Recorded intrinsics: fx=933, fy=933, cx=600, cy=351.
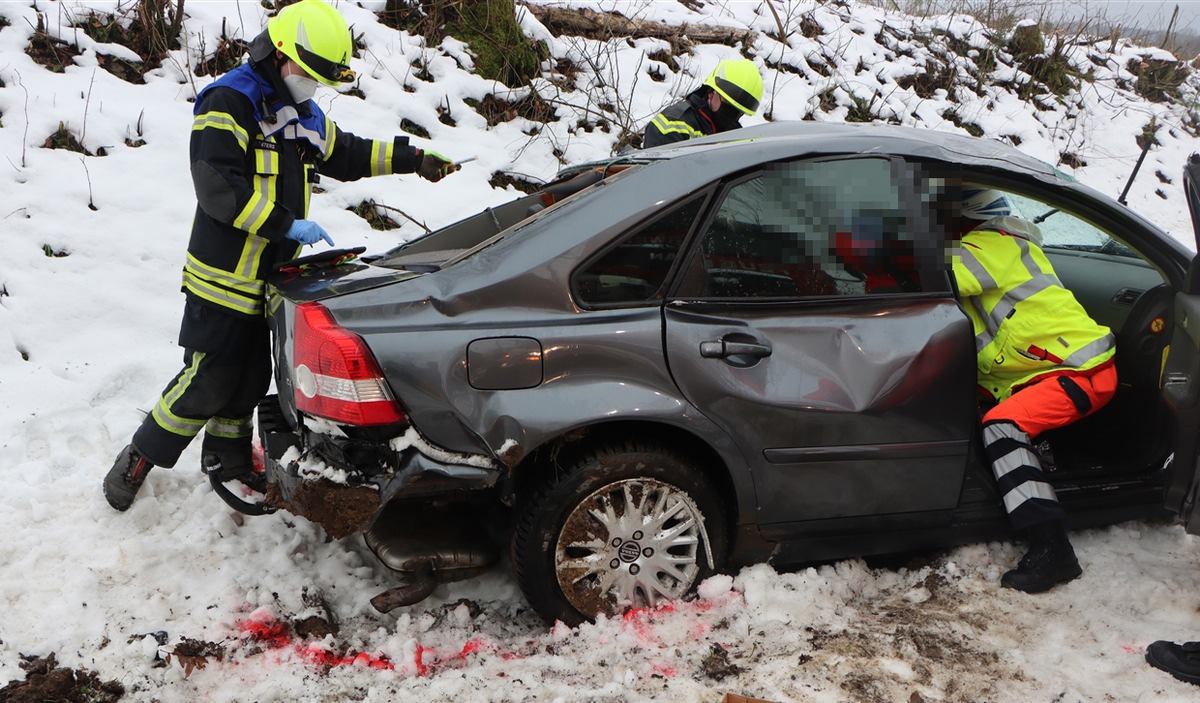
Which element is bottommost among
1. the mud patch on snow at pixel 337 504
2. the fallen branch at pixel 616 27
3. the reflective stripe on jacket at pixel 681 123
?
the mud patch on snow at pixel 337 504

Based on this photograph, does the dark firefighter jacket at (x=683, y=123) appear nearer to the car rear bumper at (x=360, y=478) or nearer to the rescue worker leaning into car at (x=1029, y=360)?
the rescue worker leaning into car at (x=1029, y=360)

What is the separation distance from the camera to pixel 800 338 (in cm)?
291

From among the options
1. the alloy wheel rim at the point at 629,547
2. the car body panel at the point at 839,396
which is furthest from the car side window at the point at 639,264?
the alloy wheel rim at the point at 629,547

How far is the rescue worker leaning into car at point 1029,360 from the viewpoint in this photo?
3.15 meters

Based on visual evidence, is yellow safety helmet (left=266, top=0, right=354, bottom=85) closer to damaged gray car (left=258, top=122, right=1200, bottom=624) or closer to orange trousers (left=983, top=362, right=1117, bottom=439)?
damaged gray car (left=258, top=122, right=1200, bottom=624)

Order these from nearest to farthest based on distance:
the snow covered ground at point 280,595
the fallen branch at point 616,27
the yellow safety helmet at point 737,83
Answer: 1. the snow covered ground at point 280,595
2. the yellow safety helmet at point 737,83
3. the fallen branch at point 616,27

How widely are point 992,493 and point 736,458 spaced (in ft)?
3.27

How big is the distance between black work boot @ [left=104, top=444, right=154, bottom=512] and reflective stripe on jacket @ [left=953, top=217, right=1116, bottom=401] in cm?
305

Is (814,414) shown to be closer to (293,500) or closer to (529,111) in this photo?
(293,500)

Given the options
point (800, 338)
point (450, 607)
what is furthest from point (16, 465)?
point (800, 338)

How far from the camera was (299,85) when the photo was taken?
352 centimetres

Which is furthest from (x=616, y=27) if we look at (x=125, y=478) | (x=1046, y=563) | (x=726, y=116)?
(x=1046, y=563)

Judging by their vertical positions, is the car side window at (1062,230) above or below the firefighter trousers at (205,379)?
above

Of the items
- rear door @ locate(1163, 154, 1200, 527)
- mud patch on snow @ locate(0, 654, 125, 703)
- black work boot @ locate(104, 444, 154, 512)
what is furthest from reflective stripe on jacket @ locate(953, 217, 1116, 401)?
black work boot @ locate(104, 444, 154, 512)
